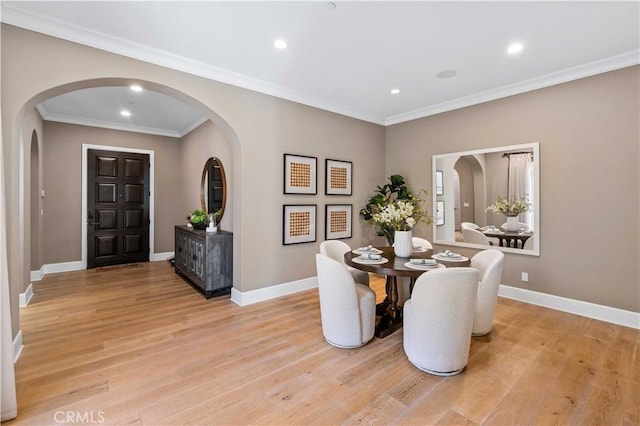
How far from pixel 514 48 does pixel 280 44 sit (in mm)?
2390

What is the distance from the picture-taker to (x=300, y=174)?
4.36m

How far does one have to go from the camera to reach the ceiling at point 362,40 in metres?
2.40

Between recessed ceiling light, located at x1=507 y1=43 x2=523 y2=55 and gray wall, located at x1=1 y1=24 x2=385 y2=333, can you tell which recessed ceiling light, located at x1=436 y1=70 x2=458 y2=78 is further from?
gray wall, located at x1=1 y1=24 x2=385 y2=333

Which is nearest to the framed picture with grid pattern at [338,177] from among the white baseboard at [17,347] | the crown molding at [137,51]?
the crown molding at [137,51]

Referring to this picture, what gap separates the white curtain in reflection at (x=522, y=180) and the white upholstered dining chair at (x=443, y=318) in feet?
7.92

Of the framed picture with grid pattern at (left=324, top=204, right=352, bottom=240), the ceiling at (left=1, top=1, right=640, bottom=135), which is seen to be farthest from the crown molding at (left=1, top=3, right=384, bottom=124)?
the framed picture with grid pattern at (left=324, top=204, right=352, bottom=240)

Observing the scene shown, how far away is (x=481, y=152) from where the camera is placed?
429cm

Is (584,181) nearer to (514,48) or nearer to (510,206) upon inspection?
(510,206)

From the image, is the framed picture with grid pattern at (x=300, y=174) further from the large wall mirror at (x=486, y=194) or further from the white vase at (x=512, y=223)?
the white vase at (x=512, y=223)

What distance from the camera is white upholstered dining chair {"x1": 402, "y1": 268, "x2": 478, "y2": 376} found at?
7.02 feet

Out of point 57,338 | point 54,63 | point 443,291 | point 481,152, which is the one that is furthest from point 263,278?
point 481,152

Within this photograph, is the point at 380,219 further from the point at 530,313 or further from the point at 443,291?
the point at 530,313

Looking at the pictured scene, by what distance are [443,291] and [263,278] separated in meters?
2.53

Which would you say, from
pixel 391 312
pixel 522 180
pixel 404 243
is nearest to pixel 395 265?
pixel 404 243
